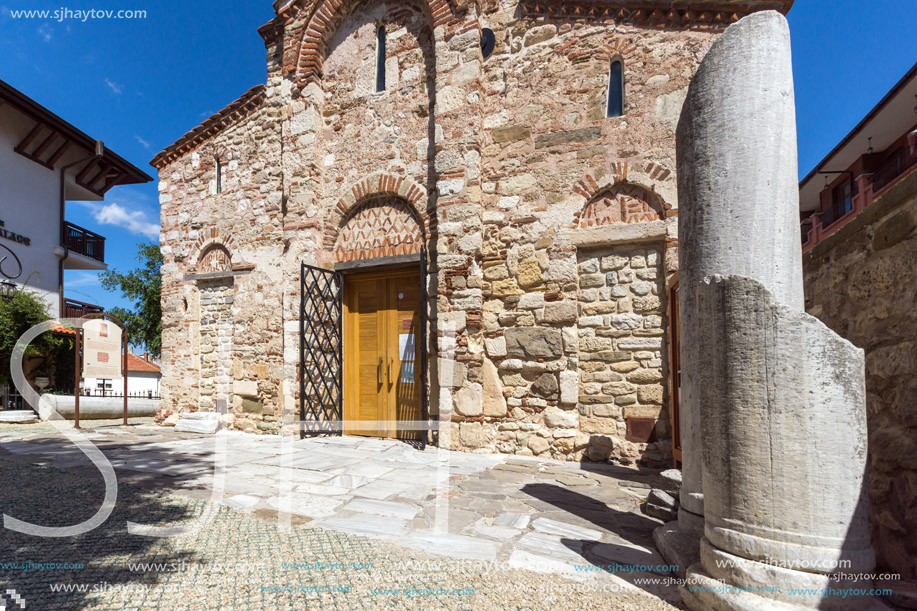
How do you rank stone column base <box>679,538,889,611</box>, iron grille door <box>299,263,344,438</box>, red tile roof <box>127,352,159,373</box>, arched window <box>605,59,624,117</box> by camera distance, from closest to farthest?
stone column base <box>679,538,889,611</box>, arched window <box>605,59,624,117</box>, iron grille door <box>299,263,344,438</box>, red tile roof <box>127,352,159,373</box>

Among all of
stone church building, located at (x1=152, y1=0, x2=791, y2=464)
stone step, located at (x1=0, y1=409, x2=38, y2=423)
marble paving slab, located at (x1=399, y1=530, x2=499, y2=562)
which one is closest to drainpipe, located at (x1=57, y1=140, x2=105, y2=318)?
stone step, located at (x1=0, y1=409, x2=38, y2=423)

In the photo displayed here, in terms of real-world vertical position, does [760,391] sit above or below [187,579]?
above

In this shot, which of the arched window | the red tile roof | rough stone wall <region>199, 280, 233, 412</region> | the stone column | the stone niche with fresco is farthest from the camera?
the red tile roof

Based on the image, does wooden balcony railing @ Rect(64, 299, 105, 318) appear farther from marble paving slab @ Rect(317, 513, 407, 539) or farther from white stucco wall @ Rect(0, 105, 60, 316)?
marble paving slab @ Rect(317, 513, 407, 539)

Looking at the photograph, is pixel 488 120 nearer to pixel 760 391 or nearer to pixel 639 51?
pixel 639 51

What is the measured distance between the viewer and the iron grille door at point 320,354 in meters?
6.44

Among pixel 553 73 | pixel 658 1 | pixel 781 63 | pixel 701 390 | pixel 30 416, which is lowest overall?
pixel 30 416

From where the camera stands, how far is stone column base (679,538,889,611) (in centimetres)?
175

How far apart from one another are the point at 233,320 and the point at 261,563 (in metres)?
5.89

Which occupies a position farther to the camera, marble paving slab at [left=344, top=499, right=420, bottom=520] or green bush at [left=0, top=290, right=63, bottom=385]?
green bush at [left=0, top=290, right=63, bottom=385]

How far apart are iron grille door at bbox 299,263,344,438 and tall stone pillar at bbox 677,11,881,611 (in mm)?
5171

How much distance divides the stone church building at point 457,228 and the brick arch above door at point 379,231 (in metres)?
0.03

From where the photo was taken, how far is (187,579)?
2234 mm

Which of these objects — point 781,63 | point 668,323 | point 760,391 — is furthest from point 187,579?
point 668,323
